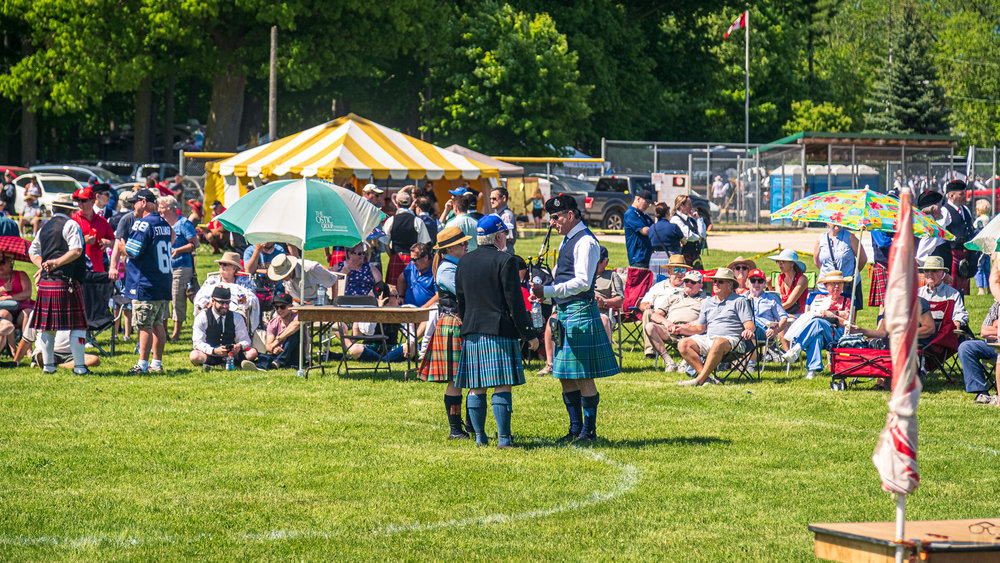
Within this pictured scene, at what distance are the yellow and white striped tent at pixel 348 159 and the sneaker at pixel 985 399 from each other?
13951 mm

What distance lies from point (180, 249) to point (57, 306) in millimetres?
2677

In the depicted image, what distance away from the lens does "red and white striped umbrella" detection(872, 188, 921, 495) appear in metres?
4.61

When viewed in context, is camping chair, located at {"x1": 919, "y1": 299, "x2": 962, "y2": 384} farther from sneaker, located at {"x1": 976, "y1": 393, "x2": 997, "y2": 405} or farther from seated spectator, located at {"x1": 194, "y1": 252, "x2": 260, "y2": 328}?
seated spectator, located at {"x1": 194, "y1": 252, "x2": 260, "y2": 328}

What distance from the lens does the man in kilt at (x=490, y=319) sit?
8.59m

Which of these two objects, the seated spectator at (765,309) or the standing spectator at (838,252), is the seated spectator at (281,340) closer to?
the seated spectator at (765,309)

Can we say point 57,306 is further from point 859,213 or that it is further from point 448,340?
point 859,213

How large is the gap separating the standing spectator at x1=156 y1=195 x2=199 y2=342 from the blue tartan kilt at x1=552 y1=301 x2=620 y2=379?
6934 millimetres

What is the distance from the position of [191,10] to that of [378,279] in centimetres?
2556

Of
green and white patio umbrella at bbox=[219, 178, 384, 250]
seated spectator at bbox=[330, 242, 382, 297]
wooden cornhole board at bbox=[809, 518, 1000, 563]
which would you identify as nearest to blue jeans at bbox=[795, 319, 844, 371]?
green and white patio umbrella at bbox=[219, 178, 384, 250]

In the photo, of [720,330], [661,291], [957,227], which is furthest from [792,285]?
[957,227]

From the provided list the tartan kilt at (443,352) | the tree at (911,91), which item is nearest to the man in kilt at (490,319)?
the tartan kilt at (443,352)

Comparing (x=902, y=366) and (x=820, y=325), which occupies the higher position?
(x=902, y=366)

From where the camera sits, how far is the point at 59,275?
1212 cm

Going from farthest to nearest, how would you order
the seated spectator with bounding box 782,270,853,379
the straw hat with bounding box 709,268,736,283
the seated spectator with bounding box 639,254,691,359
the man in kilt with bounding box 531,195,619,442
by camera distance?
1. the seated spectator with bounding box 639,254,691,359
2. the seated spectator with bounding box 782,270,853,379
3. the straw hat with bounding box 709,268,736,283
4. the man in kilt with bounding box 531,195,619,442
